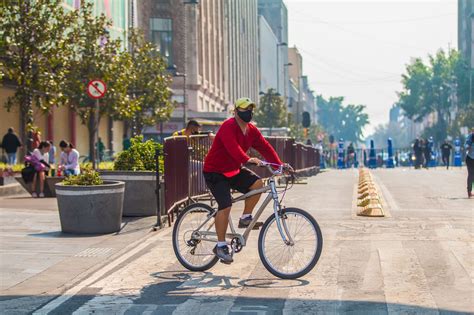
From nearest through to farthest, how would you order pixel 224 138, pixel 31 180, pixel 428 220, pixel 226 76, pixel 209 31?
pixel 224 138, pixel 428 220, pixel 31 180, pixel 209 31, pixel 226 76

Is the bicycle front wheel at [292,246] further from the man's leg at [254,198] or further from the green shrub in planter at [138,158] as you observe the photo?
the green shrub in planter at [138,158]

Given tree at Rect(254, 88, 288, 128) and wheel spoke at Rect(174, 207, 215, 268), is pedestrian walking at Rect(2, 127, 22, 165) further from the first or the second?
tree at Rect(254, 88, 288, 128)

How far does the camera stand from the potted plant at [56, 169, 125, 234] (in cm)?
1283

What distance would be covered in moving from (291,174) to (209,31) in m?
70.5

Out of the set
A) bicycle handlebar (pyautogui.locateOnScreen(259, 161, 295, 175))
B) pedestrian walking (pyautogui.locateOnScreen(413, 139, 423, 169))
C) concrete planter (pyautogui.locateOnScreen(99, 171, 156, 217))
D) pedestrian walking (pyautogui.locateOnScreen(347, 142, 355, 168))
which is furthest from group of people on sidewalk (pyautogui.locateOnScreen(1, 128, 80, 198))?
pedestrian walking (pyautogui.locateOnScreen(347, 142, 355, 168))

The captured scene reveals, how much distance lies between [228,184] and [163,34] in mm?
62500

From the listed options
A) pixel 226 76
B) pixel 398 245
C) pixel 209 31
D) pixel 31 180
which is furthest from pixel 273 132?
pixel 398 245

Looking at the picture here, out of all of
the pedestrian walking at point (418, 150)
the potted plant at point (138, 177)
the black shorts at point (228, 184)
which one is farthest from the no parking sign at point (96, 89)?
the pedestrian walking at point (418, 150)

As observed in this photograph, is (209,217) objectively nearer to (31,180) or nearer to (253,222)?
(253,222)

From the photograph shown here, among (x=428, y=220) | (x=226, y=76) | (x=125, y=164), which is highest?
(x=226, y=76)

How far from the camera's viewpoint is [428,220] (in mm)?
14680

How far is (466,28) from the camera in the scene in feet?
418

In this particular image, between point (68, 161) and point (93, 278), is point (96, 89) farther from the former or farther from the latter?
point (93, 278)

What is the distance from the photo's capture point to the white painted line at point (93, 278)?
24.9 feet
